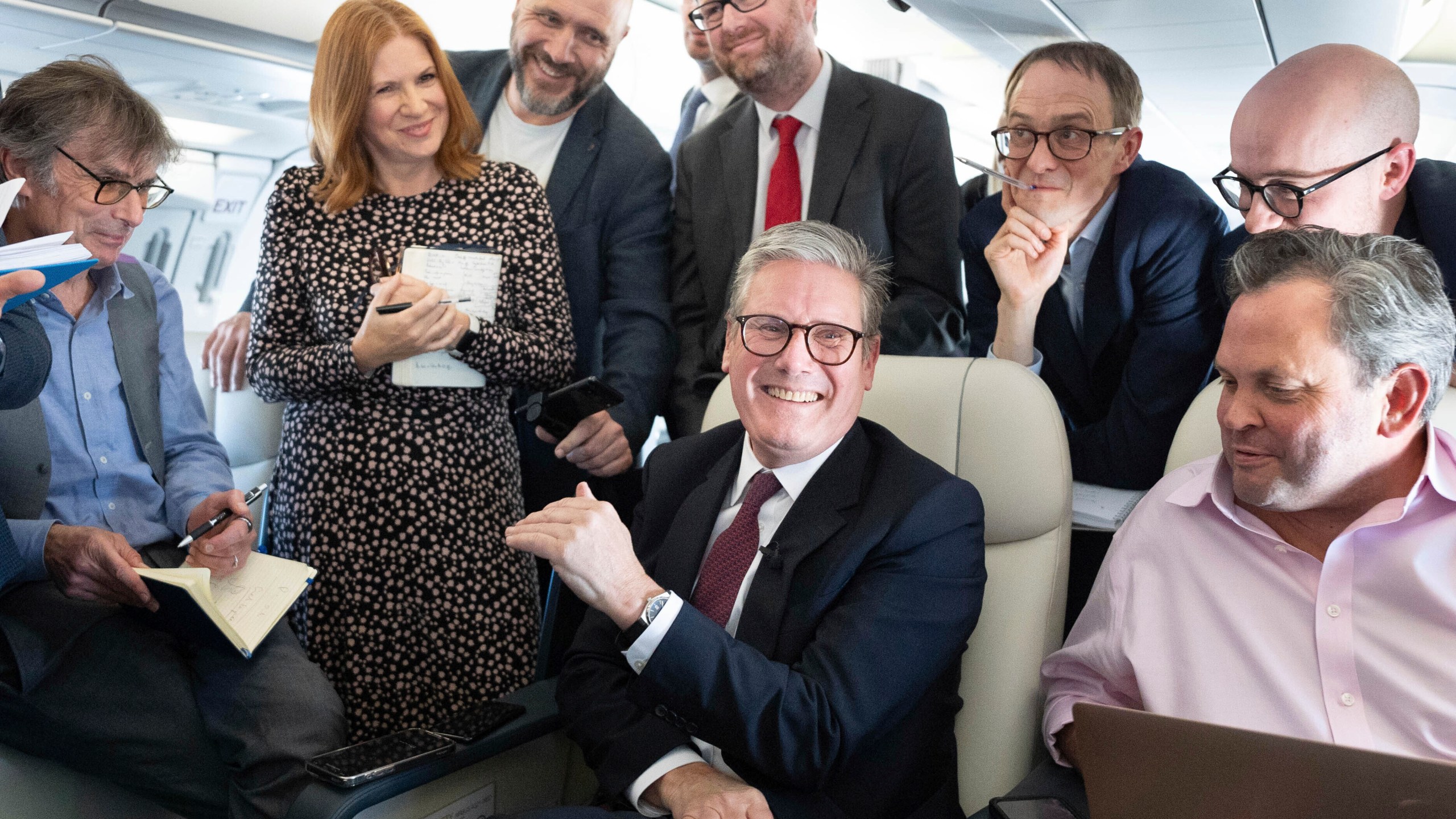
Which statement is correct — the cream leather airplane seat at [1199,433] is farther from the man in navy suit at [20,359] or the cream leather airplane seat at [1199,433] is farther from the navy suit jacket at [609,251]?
the man in navy suit at [20,359]

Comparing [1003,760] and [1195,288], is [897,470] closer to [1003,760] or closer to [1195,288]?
[1003,760]

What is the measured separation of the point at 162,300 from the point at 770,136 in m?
1.52

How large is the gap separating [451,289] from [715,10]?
1.10 m

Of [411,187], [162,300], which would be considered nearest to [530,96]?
[411,187]

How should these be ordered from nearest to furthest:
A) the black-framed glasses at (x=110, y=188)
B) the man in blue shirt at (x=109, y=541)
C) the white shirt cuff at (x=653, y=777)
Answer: the white shirt cuff at (x=653, y=777) → the man in blue shirt at (x=109, y=541) → the black-framed glasses at (x=110, y=188)

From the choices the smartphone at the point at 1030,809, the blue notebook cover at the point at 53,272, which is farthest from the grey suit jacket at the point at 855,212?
the blue notebook cover at the point at 53,272

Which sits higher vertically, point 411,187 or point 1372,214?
point 1372,214

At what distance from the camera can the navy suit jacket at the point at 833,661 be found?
1.62m

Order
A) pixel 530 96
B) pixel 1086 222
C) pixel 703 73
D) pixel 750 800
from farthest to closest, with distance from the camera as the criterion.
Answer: pixel 703 73, pixel 530 96, pixel 1086 222, pixel 750 800

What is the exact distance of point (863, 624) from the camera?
168 cm

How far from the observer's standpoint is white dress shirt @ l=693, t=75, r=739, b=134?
355cm

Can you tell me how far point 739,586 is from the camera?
185 centimetres

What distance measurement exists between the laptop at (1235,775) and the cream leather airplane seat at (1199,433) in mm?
745

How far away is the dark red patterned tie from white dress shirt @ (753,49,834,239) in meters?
1.06
